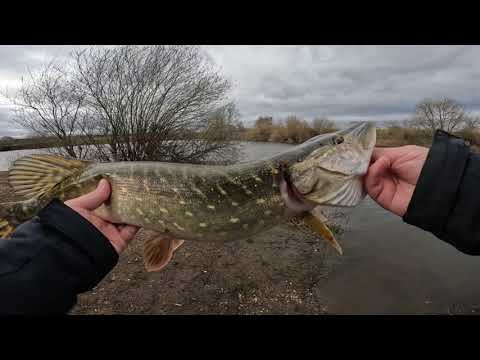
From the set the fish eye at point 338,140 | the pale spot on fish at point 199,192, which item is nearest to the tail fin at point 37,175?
the pale spot on fish at point 199,192

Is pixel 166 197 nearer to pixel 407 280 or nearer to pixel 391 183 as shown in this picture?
pixel 391 183

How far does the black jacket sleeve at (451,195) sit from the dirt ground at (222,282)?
7.68ft

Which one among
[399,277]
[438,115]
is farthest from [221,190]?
[438,115]

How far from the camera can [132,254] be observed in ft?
14.7

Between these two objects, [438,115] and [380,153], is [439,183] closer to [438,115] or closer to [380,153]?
[380,153]

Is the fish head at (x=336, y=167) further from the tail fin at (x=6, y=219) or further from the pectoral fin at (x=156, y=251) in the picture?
the tail fin at (x=6, y=219)

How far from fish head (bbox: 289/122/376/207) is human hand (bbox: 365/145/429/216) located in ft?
0.39

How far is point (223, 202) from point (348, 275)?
331 cm

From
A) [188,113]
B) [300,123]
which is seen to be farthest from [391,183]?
[300,123]

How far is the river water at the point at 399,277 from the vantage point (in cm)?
347

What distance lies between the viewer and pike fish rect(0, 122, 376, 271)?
1.59 meters

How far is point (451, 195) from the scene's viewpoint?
4.33 ft

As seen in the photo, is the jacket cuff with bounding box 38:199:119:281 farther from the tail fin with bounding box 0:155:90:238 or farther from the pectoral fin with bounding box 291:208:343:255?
the pectoral fin with bounding box 291:208:343:255

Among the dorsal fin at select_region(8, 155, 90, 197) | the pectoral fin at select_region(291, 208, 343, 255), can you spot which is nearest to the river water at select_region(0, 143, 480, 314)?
the pectoral fin at select_region(291, 208, 343, 255)
